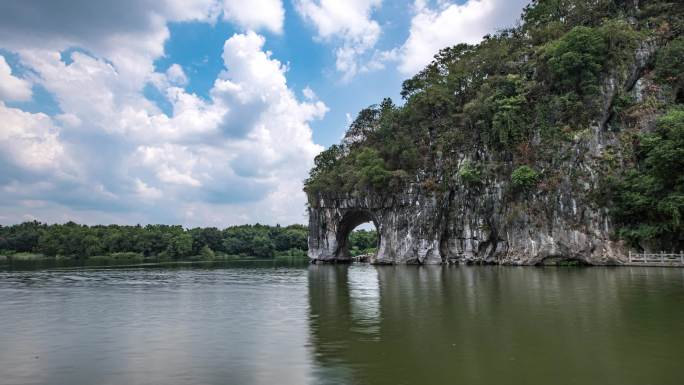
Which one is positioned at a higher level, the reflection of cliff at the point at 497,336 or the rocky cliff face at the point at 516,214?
the rocky cliff face at the point at 516,214

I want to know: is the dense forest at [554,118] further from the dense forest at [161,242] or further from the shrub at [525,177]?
the dense forest at [161,242]

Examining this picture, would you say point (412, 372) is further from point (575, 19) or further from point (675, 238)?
point (575, 19)

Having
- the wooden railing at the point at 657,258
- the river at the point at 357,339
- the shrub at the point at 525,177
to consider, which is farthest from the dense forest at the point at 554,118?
the river at the point at 357,339

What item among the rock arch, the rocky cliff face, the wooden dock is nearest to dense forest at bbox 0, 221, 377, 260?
the rock arch

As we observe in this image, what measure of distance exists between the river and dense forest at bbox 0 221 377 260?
7709cm

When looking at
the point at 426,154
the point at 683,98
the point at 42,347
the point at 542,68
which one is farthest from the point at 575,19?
the point at 42,347

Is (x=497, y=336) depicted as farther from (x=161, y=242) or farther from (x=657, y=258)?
(x=161, y=242)

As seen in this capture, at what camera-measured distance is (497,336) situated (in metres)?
11.7

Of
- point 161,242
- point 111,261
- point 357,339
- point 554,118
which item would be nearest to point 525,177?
point 554,118

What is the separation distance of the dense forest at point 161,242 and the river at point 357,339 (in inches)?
3035

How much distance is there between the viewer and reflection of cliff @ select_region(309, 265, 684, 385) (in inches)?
336

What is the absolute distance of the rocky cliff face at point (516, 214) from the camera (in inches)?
1598

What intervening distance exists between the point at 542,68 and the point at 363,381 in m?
46.5

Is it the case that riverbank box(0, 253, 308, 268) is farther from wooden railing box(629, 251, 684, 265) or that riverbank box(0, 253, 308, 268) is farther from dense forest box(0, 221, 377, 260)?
wooden railing box(629, 251, 684, 265)
